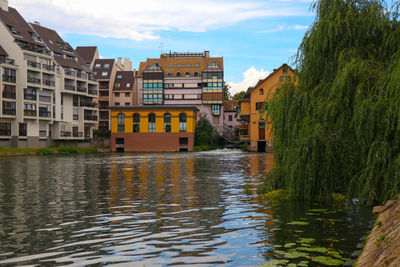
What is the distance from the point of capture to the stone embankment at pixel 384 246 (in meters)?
6.45

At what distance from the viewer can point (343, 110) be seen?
1372cm

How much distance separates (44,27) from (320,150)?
90891mm

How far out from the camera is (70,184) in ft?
77.0

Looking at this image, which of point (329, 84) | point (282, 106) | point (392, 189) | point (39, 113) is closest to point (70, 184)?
point (282, 106)

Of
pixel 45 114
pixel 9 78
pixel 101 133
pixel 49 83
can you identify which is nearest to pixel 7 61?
pixel 9 78

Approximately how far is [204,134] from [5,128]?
3862 centimetres

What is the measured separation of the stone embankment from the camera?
6.45 m

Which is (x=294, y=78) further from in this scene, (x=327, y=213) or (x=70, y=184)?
(x=70, y=184)

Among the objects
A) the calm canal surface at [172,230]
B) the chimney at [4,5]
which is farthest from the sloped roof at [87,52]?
the calm canal surface at [172,230]

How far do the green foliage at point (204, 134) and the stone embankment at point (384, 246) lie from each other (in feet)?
265

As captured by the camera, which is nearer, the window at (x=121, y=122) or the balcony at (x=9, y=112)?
the balcony at (x=9, y=112)

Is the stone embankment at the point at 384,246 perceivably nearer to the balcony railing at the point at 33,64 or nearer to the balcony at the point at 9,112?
the balcony at the point at 9,112

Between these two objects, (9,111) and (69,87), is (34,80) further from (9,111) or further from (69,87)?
(69,87)

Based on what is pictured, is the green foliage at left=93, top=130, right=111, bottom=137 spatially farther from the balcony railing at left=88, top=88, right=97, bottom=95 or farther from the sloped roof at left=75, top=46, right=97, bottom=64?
the sloped roof at left=75, top=46, right=97, bottom=64
